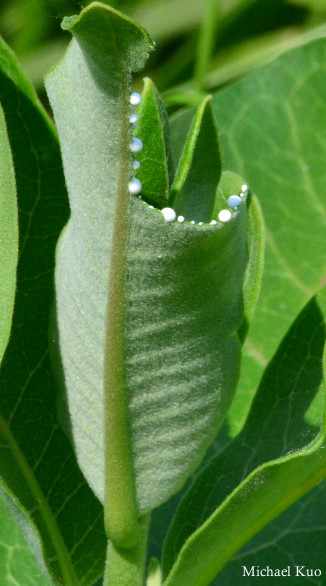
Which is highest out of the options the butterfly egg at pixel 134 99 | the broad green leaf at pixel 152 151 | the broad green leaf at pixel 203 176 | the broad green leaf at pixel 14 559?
the butterfly egg at pixel 134 99

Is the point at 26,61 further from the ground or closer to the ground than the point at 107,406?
closer to the ground

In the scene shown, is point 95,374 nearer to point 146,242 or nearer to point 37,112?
point 146,242

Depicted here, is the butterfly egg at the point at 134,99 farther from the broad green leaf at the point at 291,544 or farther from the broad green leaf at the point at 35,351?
the broad green leaf at the point at 291,544

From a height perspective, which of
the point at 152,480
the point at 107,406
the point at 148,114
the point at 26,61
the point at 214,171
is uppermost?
the point at 148,114

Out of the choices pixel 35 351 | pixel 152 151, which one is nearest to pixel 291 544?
pixel 35 351

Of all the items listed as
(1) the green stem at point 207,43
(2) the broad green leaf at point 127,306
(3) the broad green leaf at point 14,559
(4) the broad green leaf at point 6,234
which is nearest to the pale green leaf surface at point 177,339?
(2) the broad green leaf at point 127,306

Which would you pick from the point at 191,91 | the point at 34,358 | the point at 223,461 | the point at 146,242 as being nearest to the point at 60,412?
the point at 34,358

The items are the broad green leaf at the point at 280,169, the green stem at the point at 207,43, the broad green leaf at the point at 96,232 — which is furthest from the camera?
the green stem at the point at 207,43
